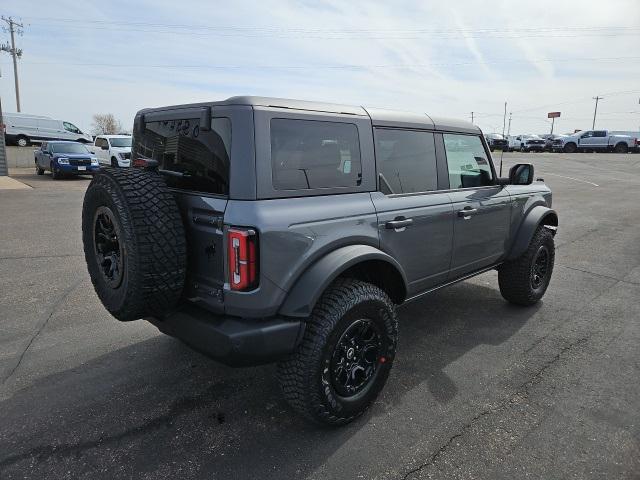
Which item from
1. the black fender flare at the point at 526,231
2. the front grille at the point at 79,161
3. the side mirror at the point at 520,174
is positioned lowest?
the black fender flare at the point at 526,231

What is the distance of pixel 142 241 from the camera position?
7.49ft

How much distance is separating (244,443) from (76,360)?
68.6 inches

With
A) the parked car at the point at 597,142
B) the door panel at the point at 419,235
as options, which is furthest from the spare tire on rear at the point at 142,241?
the parked car at the point at 597,142

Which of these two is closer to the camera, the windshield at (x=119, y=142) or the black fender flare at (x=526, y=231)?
the black fender flare at (x=526, y=231)

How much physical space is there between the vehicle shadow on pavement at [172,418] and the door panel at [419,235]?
28.2 inches

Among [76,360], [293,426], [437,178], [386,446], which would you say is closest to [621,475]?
[386,446]

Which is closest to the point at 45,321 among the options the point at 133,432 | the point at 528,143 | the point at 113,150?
the point at 133,432

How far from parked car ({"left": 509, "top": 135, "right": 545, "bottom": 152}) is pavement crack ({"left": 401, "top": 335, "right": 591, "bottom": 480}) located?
4720 centimetres

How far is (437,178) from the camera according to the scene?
11.6 ft

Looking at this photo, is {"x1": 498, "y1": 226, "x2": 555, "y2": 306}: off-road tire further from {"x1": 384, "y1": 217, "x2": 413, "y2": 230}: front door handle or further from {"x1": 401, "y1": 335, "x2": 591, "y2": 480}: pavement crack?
{"x1": 384, "y1": 217, "x2": 413, "y2": 230}: front door handle

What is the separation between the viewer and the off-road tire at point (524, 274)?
4.43 m

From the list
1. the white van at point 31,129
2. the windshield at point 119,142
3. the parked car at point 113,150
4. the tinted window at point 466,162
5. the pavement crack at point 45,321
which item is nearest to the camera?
the pavement crack at point 45,321

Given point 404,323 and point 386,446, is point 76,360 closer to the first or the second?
point 386,446

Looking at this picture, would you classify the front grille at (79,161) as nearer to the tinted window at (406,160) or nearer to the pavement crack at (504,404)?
the tinted window at (406,160)
